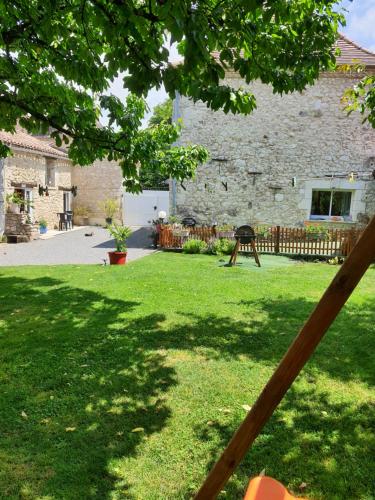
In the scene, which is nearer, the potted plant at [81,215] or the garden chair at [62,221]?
the garden chair at [62,221]

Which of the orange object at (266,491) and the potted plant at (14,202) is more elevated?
the potted plant at (14,202)

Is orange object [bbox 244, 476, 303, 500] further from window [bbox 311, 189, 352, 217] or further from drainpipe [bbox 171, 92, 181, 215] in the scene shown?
window [bbox 311, 189, 352, 217]

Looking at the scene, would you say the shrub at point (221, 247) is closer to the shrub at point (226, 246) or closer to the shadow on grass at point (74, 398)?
the shrub at point (226, 246)

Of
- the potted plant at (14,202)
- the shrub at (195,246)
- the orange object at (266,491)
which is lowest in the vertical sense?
the orange object at (266,491)

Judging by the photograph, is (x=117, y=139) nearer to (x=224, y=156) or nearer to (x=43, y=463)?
(x=43, y=463)

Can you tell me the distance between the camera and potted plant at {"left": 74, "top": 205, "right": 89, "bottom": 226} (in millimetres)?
24984

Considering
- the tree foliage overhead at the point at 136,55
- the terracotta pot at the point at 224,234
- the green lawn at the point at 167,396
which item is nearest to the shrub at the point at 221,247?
the terracotta pot at the point at 224,234

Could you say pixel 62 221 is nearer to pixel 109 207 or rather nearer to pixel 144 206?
pixel 109 207

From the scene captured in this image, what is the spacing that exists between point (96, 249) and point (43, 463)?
12.4 m

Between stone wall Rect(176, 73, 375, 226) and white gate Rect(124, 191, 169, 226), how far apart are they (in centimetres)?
956

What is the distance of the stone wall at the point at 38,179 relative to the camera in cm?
1784

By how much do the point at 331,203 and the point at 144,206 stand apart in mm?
13347

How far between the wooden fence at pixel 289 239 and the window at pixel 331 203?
2702mm

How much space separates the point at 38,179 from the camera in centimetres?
2019
